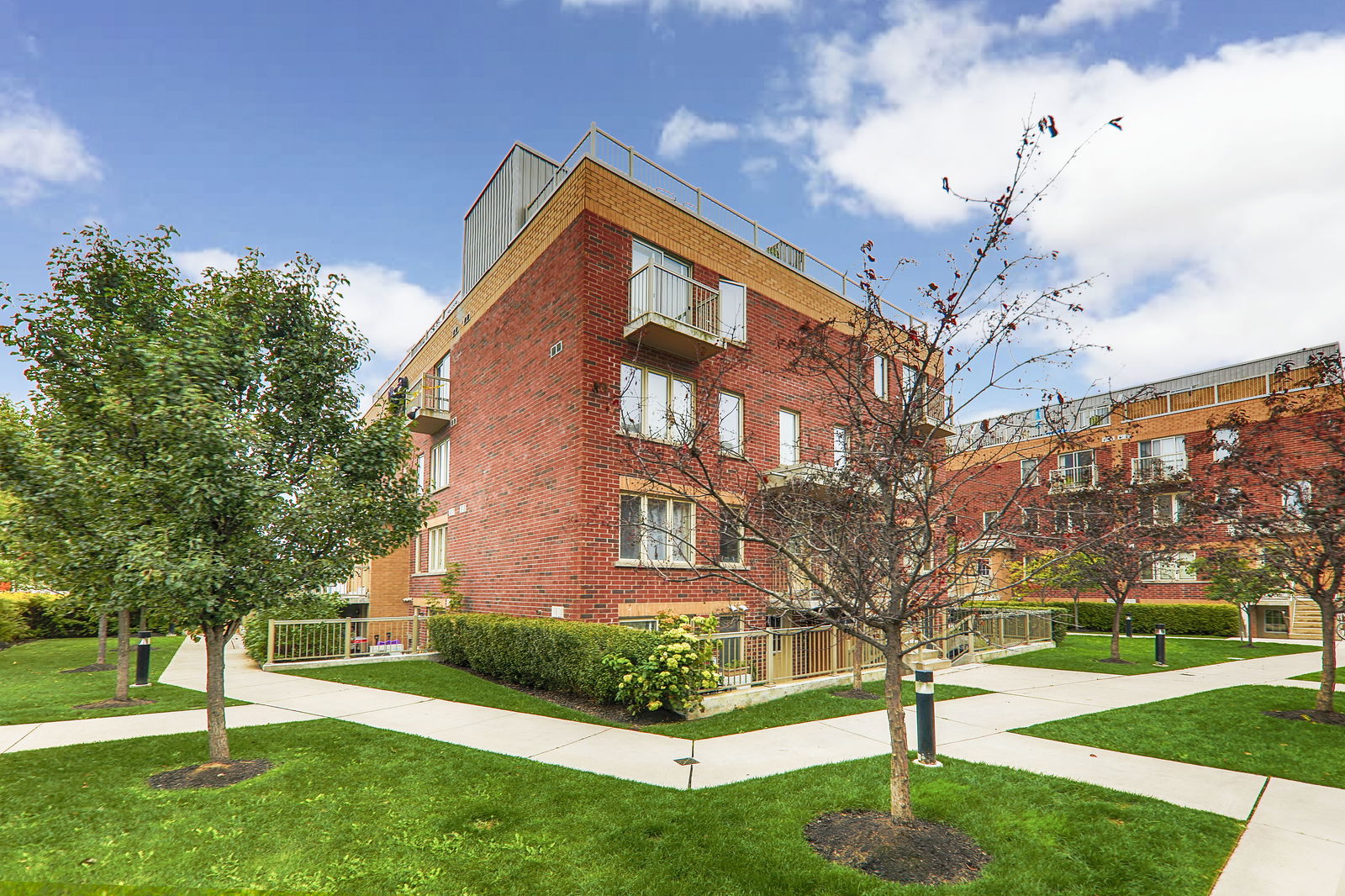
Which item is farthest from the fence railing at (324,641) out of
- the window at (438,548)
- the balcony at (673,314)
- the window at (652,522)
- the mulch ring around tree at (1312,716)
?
the mulch ring around tree at (1312,716)

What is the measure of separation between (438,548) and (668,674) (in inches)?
498

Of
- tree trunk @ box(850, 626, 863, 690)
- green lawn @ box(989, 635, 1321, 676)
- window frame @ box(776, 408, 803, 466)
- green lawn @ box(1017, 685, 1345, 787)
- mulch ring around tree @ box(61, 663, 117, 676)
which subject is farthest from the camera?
window frame @ box(776, 408, 803, 466)

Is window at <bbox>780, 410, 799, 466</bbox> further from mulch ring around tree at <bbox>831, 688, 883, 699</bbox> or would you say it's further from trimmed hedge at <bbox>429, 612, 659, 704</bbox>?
trimmed hedge at <bbox>429, 612, 659, 704</bbox>

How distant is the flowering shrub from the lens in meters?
9.52

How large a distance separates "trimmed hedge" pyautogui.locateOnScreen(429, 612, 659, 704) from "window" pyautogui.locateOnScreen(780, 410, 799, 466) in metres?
7.14

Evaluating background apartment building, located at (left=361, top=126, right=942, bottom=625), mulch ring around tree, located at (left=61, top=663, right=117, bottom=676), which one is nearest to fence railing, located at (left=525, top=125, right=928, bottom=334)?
background apartment building, located at (left=361, top=126, right=942, bottom=625)

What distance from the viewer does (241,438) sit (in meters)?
6.58

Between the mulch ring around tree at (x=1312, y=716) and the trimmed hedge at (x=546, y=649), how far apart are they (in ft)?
29.4

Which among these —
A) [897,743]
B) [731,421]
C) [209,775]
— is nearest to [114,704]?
[209,775]

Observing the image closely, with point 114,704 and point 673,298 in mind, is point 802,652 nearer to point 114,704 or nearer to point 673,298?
point 673,298

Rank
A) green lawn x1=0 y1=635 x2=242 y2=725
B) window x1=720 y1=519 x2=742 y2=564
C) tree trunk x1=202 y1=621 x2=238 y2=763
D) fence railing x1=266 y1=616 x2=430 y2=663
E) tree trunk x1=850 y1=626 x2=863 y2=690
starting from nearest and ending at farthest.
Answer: tree trunk x1=202 y1=621 x2=238 y2=763, green lawn x1=0 y1=635 x2=242 y2=725, tree trunk x1=850 y1=626 x2=863 y2=690, window x1=720 y1=519 x2=742 y2=564, fence railing x1=266 y1=616 x2=430 y2=663

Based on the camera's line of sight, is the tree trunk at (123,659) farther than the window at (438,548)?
No

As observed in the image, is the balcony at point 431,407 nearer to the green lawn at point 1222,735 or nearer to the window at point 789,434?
the window at point 789,434

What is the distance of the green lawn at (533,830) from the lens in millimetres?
4461
